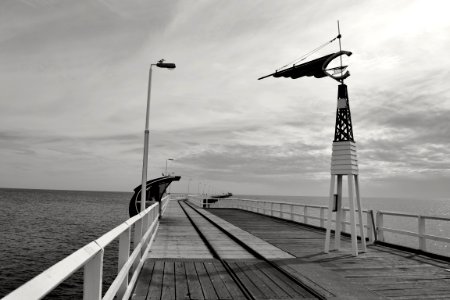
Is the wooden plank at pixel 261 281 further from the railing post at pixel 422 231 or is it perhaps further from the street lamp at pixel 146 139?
the street lamp at pixel 146 139

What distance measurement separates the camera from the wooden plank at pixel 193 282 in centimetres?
624

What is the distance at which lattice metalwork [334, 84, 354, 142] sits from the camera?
10.7 metres

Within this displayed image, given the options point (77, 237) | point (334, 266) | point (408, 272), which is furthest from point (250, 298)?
Result: point (77, 237)

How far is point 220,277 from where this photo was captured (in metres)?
7.55

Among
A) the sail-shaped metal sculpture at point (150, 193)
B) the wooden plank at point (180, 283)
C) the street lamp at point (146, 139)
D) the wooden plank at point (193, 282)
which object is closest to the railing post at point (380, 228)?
the wooden plank at point (193, 282)

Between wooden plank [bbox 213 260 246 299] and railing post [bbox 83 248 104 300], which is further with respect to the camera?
wooden plank [bbox 213 260 246 299]

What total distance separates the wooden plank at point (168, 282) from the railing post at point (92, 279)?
3188mm

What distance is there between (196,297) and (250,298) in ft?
2.85

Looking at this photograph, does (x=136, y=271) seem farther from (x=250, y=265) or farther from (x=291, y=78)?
(x=291, y=78)

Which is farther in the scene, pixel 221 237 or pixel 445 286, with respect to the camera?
pixel 221 237

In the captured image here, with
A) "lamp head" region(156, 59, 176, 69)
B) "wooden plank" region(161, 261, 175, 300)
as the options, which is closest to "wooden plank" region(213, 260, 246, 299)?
"wooden plank" region(161, 261, 175, 300)

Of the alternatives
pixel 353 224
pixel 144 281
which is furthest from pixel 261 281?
pixel 353 224

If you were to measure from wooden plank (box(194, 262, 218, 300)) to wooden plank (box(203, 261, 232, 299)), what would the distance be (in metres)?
0.07

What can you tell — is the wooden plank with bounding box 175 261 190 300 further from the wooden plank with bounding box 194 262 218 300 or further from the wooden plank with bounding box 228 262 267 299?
the wooden plank with bounding box 228 262 267 299
